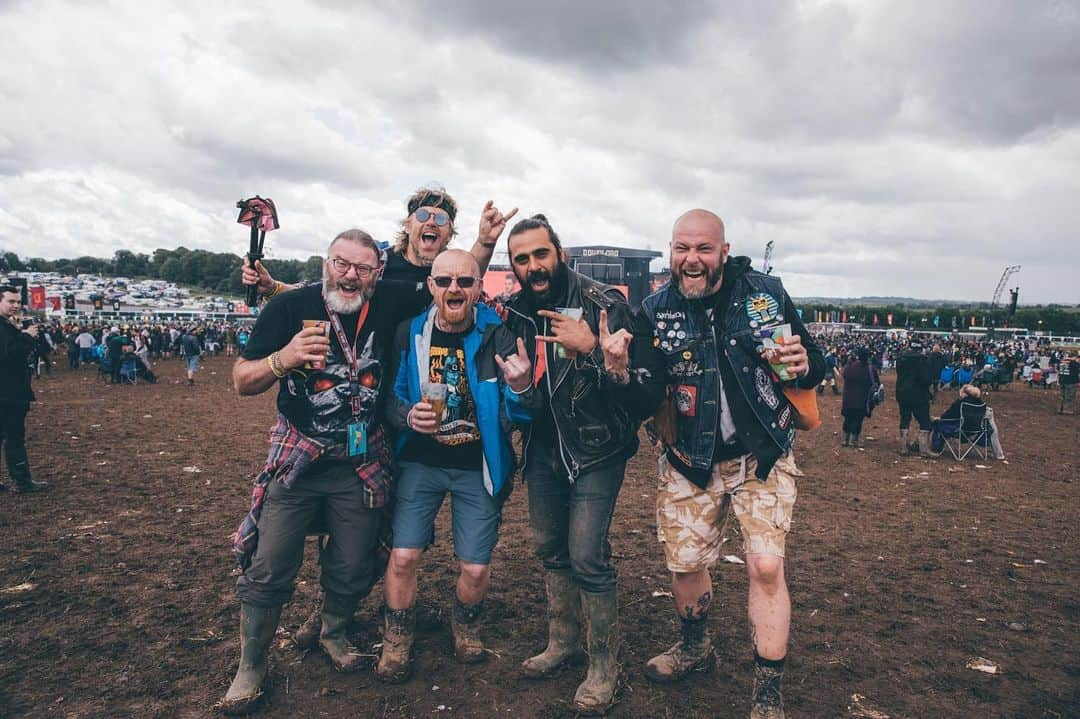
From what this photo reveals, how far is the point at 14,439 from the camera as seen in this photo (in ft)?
25.0

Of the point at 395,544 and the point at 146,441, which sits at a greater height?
the point at 395,544

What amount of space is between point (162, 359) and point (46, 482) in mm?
31352

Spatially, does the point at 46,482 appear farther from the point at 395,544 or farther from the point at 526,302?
the point at 526,302

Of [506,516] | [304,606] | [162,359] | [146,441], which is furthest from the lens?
[162,359]

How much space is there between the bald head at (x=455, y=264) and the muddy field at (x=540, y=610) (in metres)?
2.31

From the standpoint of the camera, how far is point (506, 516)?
704cm

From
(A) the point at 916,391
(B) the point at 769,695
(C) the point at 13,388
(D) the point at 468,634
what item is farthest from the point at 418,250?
(A) the point at 916,391

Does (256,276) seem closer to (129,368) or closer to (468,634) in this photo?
(468,634)

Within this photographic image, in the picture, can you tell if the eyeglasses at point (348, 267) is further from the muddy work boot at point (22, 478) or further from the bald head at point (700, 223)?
the muddy work boot at point (22, 478)

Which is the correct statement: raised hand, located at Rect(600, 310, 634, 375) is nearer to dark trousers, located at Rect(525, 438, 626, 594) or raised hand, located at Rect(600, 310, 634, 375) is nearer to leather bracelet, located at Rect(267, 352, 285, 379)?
dark trousers, located at Rect(525, 438, 626, 594)

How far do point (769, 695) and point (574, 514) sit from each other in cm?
127

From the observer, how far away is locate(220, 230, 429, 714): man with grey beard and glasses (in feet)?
10.9

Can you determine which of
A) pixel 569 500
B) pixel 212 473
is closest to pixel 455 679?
pixel 569 500

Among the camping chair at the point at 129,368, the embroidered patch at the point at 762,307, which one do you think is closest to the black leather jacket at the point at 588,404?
the embroidered patch at the point at 762,307
